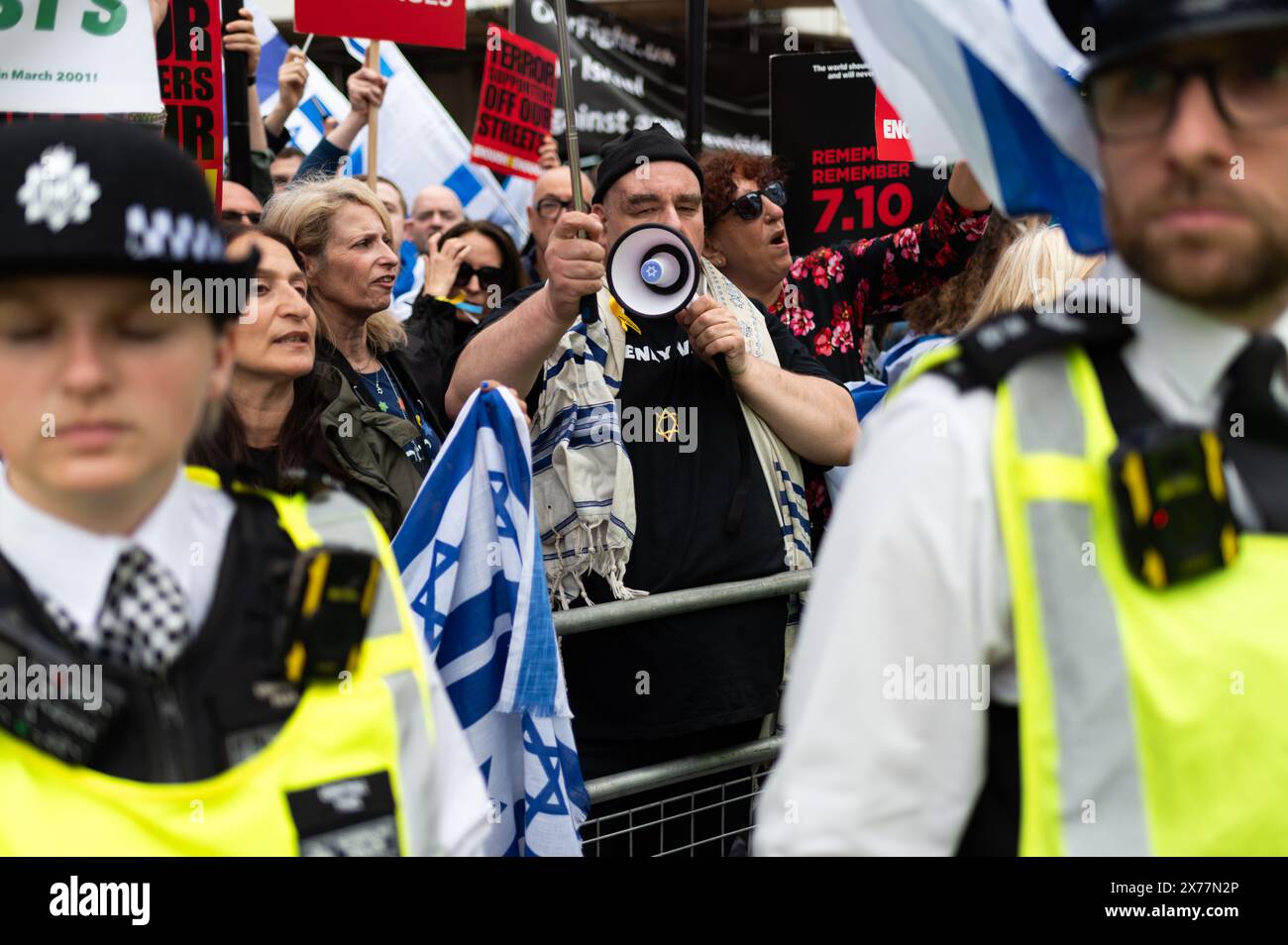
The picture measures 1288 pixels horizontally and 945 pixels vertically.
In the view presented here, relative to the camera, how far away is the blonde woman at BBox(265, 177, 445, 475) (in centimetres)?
396

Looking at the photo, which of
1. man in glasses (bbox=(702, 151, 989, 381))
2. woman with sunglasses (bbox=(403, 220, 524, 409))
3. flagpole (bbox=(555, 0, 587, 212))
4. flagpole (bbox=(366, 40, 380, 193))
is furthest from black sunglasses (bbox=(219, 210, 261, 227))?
man in glasses (bbox=(702, 151, 989, 381))

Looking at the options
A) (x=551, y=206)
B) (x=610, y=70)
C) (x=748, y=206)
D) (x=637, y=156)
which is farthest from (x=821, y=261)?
(x=610, y=70)

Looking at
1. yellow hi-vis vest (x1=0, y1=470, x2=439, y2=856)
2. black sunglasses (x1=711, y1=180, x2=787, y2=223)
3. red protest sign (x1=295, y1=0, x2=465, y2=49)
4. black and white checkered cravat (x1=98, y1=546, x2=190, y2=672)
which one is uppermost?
red protest sign (x1=295, y1=0, x2=465, y2=49)

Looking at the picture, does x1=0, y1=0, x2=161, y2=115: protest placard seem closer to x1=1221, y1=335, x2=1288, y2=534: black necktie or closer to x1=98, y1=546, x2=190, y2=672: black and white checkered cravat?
x1=98, y1=546, x2=190, y2=672: black and white checkered cravat

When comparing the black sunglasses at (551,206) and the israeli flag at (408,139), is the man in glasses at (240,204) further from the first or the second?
the israeli flag at (408,139)

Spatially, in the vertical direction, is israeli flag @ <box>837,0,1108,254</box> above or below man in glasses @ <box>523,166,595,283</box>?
below

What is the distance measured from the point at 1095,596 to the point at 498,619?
1727mm

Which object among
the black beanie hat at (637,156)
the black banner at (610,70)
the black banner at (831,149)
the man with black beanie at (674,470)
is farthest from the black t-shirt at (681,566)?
the black banner at (610,70)

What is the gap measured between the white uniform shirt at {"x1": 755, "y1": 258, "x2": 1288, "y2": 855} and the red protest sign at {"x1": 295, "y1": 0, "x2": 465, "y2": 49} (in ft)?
Answer: 13.4

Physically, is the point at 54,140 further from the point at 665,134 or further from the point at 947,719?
the point at 665,134

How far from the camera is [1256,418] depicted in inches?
57.6

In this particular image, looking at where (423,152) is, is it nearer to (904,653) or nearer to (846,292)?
(846,292)
